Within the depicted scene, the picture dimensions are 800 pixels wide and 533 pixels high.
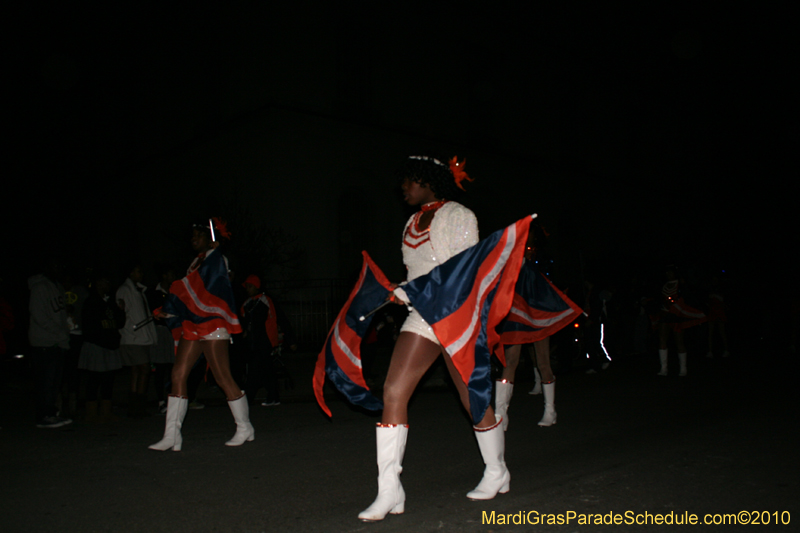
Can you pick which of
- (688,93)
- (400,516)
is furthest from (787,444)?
(688,93)

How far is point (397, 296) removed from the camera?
4.18 meters

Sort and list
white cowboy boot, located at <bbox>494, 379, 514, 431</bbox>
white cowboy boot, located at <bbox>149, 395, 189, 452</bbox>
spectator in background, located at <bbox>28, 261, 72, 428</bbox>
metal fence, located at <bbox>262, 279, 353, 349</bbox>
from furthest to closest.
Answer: metal fence, located at <bbox>262, 279, 353, 349</bbox>
spectator in background, located at <bbox>28, 261, 72, 428</bbox>
white cowboy boot, located at <bbox>494, 379, 514, 431</bbox>
white cowboy boot, located at <bbox>149, 395, 189, 452</bbox>

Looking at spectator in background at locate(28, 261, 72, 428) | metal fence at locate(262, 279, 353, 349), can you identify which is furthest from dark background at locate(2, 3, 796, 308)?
spectator in background at locate(28, 261, 72, 428)

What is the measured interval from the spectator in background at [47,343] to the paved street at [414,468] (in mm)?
341

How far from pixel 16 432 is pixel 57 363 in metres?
0.81

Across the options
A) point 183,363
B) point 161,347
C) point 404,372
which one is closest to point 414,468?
point 404,372

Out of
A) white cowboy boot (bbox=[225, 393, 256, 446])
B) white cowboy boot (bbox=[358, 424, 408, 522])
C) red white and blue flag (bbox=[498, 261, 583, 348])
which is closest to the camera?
white cowboy boot (bbox=[358, 424, 408, 522])

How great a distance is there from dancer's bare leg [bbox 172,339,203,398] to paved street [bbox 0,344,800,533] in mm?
572

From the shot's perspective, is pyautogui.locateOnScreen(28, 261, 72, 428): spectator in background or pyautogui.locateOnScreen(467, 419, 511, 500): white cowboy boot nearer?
pyautogui.locateOnScreen(467, 419, 511, 500): white cowboy boot

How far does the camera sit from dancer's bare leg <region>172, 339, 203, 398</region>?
600 cm

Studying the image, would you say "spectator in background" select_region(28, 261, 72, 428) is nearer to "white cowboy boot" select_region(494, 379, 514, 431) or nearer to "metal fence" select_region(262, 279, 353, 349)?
"white cowboy boot" select_region(494, 379, 514, 431)

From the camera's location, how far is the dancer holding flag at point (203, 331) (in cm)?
601

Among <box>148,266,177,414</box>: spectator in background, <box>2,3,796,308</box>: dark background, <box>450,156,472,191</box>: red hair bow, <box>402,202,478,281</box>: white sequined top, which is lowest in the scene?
<box>148,266,177,414</box>: spectator in background

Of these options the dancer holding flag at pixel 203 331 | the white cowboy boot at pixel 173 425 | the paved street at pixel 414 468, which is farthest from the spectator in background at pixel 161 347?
the white cowboy boot at pixel 173 425
